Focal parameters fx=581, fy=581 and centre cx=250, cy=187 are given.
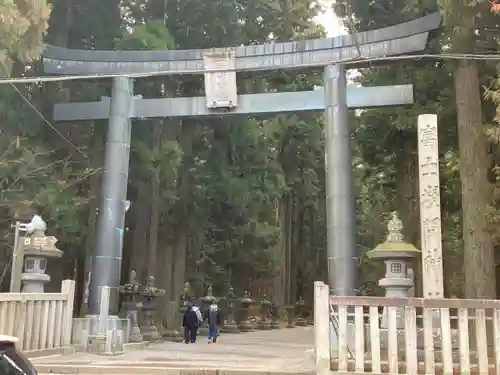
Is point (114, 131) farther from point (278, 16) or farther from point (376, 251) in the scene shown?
point (278, 16)

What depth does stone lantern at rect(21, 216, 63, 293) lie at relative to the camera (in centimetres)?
1099

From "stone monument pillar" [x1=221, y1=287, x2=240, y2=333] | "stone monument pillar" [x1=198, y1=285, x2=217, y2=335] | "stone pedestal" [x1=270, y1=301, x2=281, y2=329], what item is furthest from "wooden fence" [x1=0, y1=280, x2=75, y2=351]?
"stone pedestal" [x1=270, y1=301, x2=281, y2=329]

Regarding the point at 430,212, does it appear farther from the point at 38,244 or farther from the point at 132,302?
the point at 132,302

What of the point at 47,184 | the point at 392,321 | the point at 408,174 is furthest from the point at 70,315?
the point at 408,174

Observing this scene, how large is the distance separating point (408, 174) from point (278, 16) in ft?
21.9

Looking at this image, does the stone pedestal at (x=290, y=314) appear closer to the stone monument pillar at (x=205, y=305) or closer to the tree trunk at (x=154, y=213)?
the stone monument pillar at (x=205, y=305)

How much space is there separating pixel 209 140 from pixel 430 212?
10.8m

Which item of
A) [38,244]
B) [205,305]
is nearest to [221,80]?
[38,244]

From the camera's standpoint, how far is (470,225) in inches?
439

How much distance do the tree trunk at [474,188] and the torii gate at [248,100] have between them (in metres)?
1.19

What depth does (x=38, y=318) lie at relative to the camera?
369 inches

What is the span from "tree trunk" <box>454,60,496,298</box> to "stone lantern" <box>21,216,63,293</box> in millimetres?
7988

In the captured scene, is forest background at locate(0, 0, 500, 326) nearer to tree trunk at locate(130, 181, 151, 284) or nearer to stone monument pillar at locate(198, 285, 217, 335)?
tree trunk at locate(130, 181, 151, 284)

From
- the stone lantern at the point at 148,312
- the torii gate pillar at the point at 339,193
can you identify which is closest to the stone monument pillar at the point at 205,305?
the stone lantern at the point at 148,312
